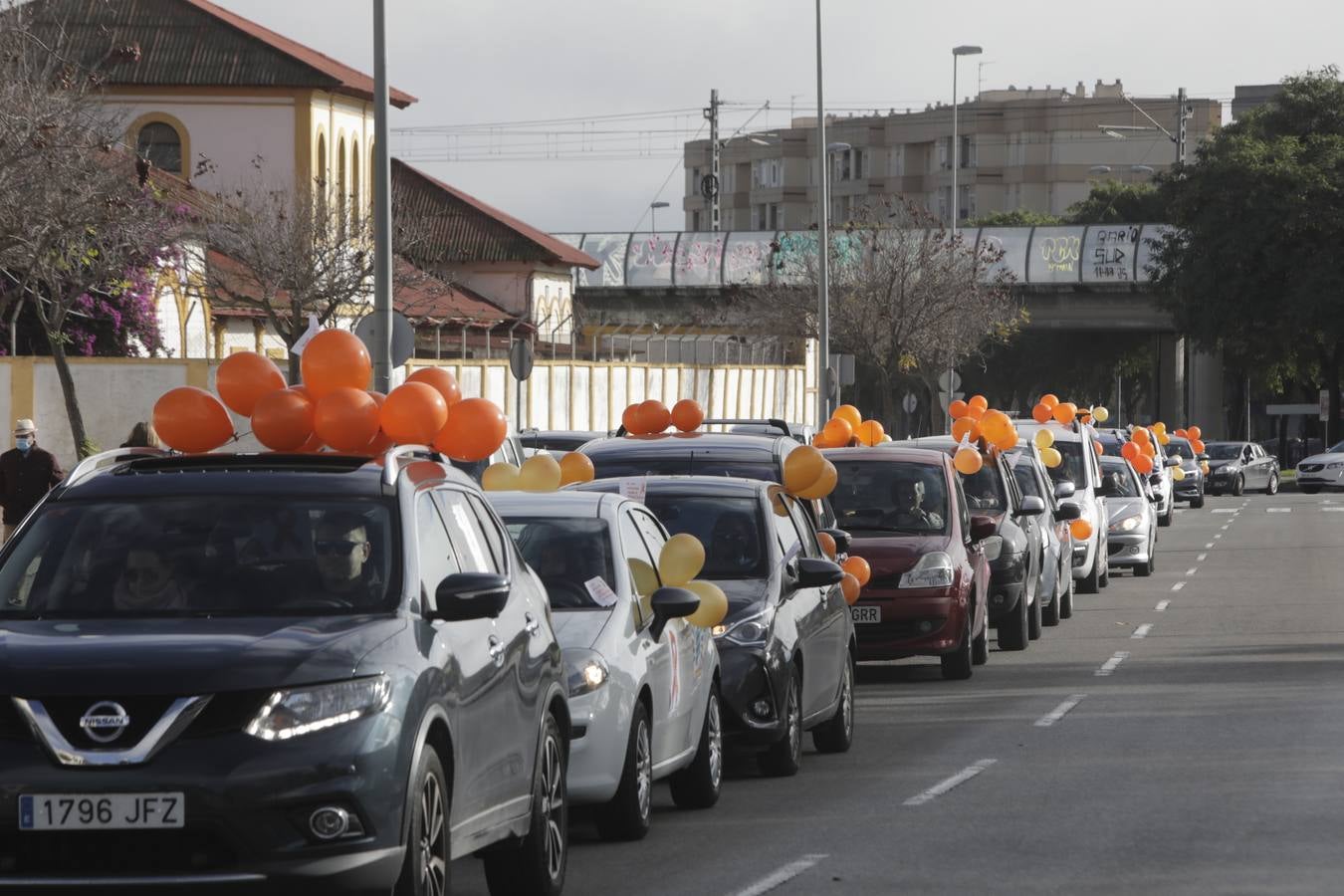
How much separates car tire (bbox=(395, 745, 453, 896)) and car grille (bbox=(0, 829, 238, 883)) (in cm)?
55

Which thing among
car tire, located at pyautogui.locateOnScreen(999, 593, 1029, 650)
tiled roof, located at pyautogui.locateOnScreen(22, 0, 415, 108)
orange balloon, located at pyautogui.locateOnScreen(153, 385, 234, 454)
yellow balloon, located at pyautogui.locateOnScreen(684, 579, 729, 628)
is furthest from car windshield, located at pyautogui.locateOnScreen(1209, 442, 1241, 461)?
orange balloon, located at pyautogui.locateOnScreen(153, 385, 234, 454)

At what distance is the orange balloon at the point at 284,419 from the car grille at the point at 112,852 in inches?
138

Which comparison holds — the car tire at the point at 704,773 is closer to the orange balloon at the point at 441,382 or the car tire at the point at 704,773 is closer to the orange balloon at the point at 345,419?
the orange balloon at the point at 441,382

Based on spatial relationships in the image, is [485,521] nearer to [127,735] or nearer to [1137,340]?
[127,735]

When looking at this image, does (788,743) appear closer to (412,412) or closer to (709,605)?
(709,605)

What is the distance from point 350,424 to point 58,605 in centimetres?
240

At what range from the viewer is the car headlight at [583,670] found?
10.0m

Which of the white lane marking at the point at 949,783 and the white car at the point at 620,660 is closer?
the white car at the point at 620,660

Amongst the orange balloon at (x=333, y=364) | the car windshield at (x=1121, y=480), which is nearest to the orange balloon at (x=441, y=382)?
the orange balloon at (x=333, y=364)

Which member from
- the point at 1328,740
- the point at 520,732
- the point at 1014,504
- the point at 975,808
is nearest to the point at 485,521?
the point at 520,732

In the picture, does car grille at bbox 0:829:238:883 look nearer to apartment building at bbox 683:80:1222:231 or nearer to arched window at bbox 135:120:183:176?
arched window at bbox 135:120:183:176

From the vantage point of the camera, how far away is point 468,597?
774 centimetres

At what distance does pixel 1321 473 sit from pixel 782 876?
2409 inches

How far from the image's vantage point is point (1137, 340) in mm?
102000
